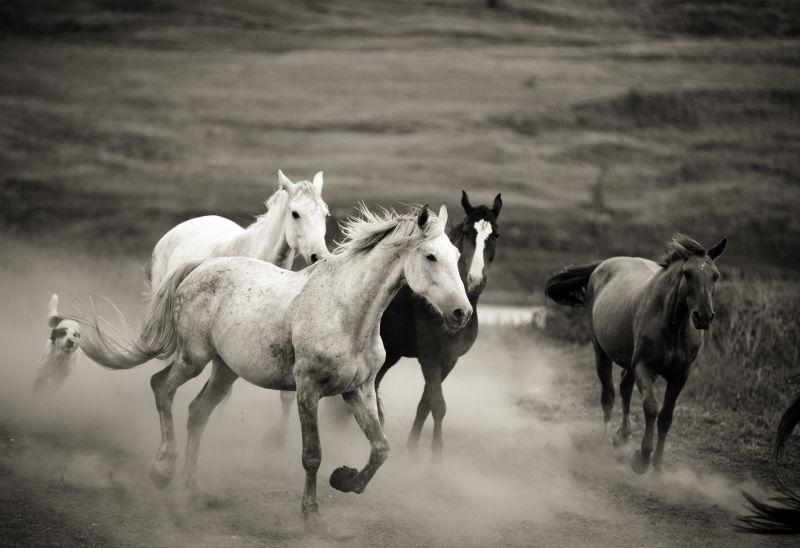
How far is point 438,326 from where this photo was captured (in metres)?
7.44

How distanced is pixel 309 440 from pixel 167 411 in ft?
4.30

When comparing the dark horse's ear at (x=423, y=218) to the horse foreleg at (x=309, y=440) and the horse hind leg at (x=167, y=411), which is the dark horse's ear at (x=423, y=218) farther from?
the horse hind leg at (x=167, y=411)

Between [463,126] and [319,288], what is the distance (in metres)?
23.1

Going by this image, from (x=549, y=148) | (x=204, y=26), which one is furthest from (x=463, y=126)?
(x=204, y=26)

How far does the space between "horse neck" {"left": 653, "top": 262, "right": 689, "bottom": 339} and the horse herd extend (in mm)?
12

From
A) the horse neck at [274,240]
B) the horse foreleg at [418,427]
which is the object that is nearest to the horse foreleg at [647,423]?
the horse foreleg at [418,427]

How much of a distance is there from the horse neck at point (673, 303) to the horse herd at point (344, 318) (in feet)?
0.04

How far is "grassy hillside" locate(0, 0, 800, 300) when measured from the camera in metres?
24.8

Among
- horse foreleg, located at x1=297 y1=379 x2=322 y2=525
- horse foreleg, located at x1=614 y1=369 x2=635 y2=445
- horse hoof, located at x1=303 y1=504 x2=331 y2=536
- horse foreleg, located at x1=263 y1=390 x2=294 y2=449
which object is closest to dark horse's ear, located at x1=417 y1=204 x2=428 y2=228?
horse foreleg, located at x1=297 y1=379 x2=322 y2=525

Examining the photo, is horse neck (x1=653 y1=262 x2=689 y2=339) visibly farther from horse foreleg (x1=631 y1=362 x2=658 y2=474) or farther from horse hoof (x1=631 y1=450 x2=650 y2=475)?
horse hoof (x1=631 y1=450 x2=650 y2=475)

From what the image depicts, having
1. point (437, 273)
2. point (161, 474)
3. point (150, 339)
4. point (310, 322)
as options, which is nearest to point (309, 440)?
point (310, 322)

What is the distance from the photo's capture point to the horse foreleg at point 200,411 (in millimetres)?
6043

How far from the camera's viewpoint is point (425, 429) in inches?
347

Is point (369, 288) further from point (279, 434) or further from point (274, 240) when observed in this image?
point (279, 434)
